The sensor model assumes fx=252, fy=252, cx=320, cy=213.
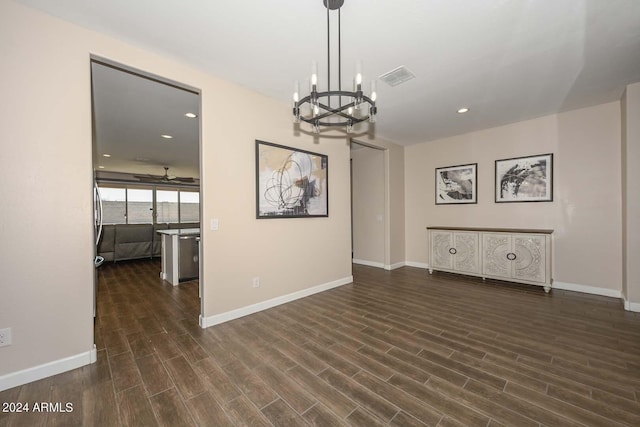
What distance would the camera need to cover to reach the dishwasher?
4.36 m

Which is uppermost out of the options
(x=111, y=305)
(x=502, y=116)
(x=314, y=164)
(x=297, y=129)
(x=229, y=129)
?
(x=502, y=116)

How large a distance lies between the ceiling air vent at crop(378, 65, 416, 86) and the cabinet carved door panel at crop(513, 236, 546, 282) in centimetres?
311

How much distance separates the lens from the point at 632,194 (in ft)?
10.0

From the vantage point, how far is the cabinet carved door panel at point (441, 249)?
476cm

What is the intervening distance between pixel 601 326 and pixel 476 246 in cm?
192

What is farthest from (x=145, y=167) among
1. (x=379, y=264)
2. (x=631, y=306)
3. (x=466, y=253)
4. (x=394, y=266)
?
(x=631, y=306)

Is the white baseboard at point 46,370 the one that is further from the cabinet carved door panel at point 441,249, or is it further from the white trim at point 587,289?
the white trim at point 587,289

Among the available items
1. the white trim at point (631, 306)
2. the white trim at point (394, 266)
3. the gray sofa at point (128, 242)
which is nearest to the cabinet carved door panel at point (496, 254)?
the white trim at point (631, 306)

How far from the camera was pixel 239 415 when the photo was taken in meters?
1.53

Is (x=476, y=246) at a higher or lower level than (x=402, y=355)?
higher

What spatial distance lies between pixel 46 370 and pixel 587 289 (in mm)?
6291

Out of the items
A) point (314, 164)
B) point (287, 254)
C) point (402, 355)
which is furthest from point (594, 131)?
point (287, 254)

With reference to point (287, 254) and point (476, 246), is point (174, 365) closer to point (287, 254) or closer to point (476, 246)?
point (287, 254)

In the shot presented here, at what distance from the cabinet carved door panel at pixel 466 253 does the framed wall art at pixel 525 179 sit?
2.86 ft
